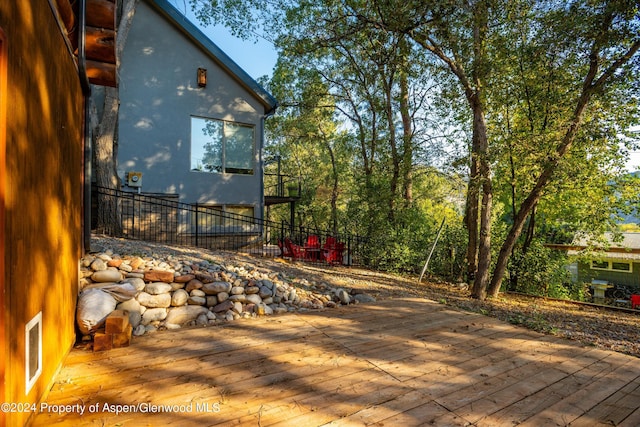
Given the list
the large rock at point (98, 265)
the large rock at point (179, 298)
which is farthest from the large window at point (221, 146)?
the large rock at point (179, 298)

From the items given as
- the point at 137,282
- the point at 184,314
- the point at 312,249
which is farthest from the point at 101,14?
the point at 312,249

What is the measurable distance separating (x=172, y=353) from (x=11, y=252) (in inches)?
66.1

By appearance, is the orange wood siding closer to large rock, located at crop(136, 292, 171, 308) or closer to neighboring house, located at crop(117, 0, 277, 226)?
large rock, located at crop(136, 292, 171, 308)

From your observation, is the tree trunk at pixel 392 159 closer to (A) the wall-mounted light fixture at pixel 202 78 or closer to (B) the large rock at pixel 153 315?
(A) the wall-mounted light fixture at pixel 202 78

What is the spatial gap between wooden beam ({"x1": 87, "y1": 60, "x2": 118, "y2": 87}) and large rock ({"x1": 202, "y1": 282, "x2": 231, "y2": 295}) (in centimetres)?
278

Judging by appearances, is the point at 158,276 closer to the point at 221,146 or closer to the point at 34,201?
the point at 34,201

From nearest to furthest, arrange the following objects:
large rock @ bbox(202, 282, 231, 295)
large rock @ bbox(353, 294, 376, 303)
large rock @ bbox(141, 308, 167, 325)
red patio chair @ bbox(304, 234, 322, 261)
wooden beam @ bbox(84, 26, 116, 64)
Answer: wooden beam @ bbox(84, 26, 116, 64), large rock @ bbox(141, 308, 167, 325), large rock @ bbox(202, 282, 231, 295), large rock @ bbox(353, 294, 376, 303), red patio chair @ bbox(304, 234, 322, 261)

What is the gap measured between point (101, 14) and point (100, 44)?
289 millimetres

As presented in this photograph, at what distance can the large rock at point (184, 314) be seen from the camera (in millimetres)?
3581

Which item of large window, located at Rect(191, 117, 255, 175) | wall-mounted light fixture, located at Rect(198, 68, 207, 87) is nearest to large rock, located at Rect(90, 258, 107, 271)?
large window, located at Rect(191, 117, 255, 175)

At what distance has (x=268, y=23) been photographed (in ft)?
34.9

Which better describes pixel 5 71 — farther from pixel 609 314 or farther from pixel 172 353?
pixel 609 314

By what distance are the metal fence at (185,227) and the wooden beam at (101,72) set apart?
3796 millimetres

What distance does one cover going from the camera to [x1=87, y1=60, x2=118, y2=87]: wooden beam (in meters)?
3.63
